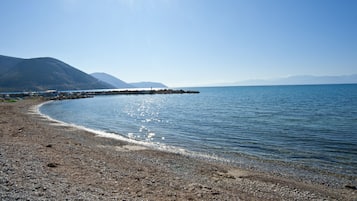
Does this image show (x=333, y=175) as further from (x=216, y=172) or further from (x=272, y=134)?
(x=272, y=134)

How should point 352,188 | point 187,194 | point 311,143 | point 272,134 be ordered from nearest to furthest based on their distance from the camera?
point 187,194
point 352,188
point 311,143
point 272,134

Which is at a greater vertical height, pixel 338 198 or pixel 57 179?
pixel 57 179

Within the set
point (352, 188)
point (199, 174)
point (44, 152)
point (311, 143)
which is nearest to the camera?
point (352, 188)

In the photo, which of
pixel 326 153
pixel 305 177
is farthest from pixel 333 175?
pixel 326 153

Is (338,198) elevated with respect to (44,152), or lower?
lower

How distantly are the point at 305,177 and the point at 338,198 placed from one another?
2.99 meters

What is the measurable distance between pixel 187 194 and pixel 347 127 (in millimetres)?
26451

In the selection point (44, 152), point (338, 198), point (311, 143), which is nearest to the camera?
point (338, 198)

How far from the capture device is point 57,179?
394 inches

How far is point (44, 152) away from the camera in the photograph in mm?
15211

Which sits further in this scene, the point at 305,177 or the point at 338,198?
the point at 305,177

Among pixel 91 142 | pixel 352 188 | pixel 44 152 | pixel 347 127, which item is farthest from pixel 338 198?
pixel 347 127

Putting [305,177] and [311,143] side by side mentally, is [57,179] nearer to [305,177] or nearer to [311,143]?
[305,177]

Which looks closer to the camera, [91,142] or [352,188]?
[352,188]
